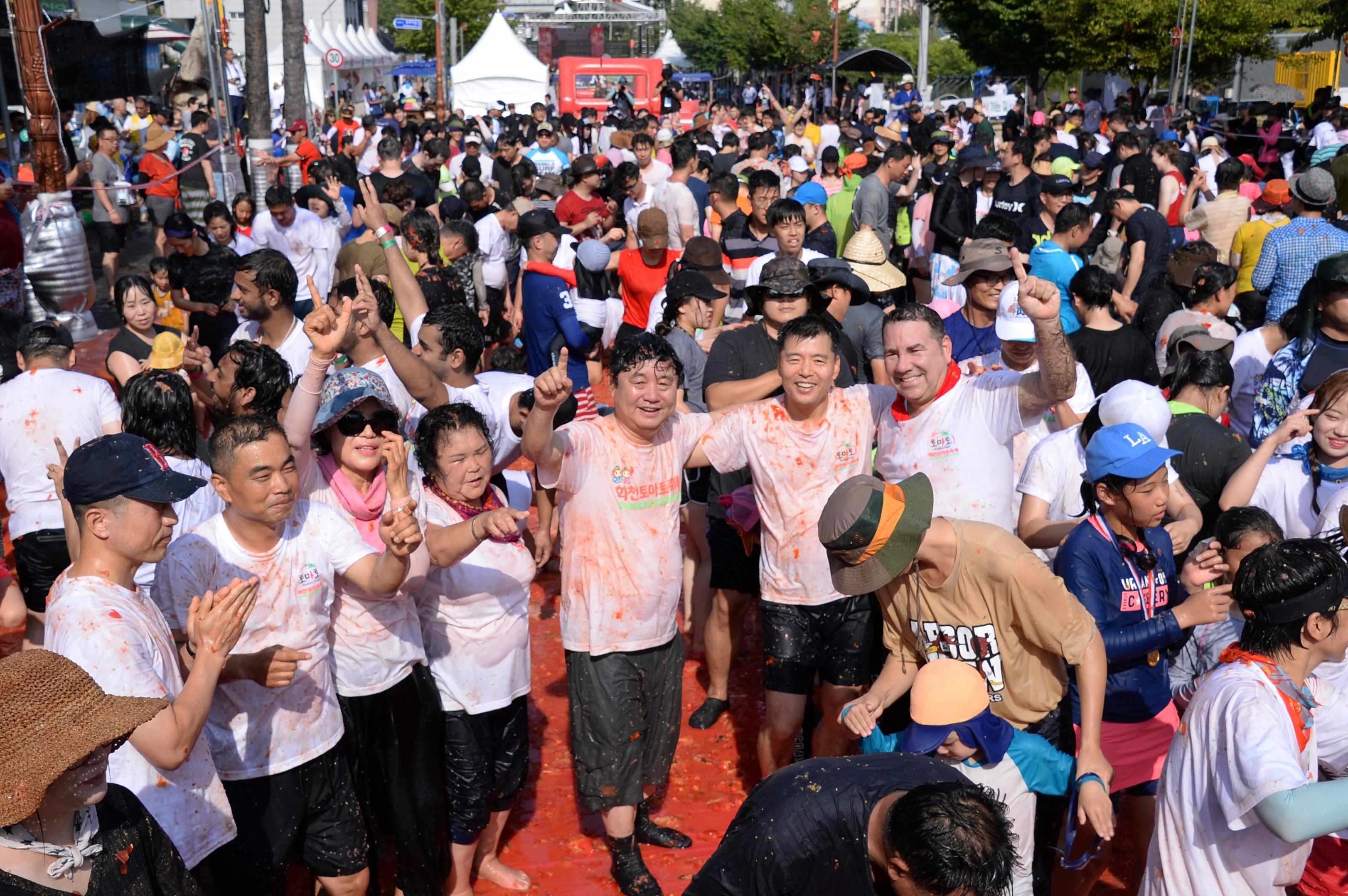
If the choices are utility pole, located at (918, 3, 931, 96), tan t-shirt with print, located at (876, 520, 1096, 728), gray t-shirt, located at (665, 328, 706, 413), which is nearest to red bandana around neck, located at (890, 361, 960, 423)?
tan t-shirt with print, located at (876, 520, 1096, 728)

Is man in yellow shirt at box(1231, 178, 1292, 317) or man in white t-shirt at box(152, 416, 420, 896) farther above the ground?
man in yellow shirt at box(1231, 178, 1292, 317)

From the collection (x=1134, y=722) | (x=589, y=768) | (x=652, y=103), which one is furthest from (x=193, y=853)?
(x=652, y=103)

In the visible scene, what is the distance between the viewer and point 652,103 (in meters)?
30.2

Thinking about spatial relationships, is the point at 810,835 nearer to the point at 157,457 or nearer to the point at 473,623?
the point at 473,623

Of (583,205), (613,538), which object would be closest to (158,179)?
(583,205)

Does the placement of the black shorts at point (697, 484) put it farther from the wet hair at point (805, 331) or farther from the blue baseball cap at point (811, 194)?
the blue baseball cap at point (811, 194)

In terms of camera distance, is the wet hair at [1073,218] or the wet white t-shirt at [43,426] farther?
the wet hair at [1073,218]

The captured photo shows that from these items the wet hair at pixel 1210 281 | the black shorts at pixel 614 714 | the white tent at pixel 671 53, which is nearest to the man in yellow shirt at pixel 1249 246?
the wet hair at pixel 1210 281

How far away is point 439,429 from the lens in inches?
150

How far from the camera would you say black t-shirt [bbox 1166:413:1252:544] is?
15.2 feet

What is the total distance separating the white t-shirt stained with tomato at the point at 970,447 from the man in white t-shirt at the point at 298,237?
574cm

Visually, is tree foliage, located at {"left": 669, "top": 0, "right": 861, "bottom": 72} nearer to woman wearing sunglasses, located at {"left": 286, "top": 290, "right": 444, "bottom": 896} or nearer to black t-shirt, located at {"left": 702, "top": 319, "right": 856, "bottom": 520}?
black t-shirt, located at {"left": 702, "top": 319, "right": 856, "bottom": 520}

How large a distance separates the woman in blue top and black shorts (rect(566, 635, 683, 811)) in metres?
1.50

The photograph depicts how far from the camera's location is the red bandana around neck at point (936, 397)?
4.21 m
